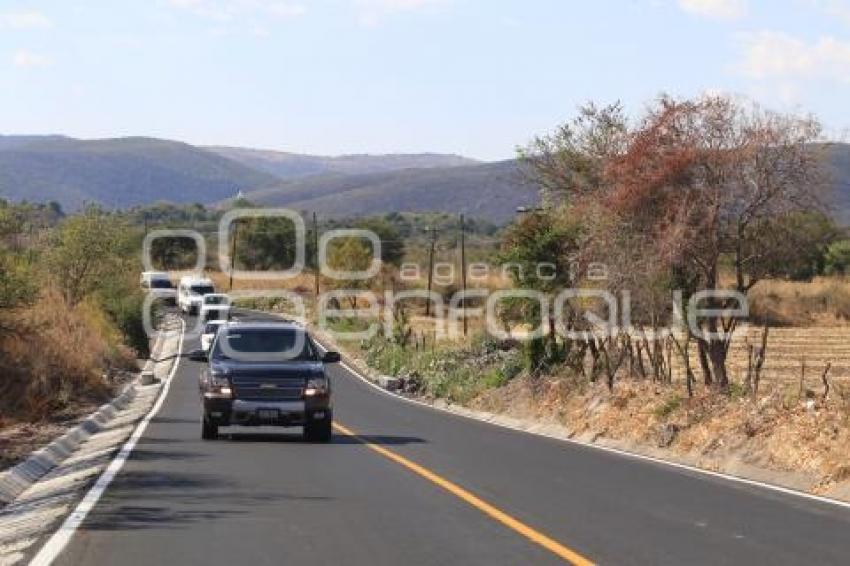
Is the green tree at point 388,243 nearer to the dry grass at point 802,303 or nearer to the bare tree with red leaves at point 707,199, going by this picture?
the dry grass at point 802,303

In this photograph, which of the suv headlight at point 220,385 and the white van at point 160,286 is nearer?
the suv headlight at point 220,385

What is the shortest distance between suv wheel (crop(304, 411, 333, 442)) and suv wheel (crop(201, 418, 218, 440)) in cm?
146

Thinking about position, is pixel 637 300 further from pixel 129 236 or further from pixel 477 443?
pixel 129 236

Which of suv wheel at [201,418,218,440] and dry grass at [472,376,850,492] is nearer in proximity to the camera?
dry grass at [472,376,850,492]

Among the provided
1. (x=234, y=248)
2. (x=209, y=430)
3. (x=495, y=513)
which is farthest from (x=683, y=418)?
(x=234, y=248)

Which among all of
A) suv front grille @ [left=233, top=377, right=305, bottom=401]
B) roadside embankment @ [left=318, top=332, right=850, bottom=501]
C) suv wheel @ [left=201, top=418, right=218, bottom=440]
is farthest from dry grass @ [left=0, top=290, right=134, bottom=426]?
roadside embankment @ [left=318, top=332, right=850, bottom=501]

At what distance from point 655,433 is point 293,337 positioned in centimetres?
638

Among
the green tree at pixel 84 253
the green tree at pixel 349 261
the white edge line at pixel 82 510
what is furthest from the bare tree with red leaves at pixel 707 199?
the green tree at pixel 349 261

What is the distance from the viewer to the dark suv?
21516mm

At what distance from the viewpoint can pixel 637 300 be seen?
1089 inches

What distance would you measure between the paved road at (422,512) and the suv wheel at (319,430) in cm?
71

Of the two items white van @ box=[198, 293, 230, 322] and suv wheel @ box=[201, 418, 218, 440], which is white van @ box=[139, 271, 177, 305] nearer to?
white van @ box=[198, 293, 230, 322]

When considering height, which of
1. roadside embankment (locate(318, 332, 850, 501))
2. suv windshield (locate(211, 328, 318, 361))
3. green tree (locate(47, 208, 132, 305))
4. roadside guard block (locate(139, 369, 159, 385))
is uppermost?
green tree (locate(47, 208, 132, 305))

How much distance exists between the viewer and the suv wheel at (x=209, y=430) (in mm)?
21922
